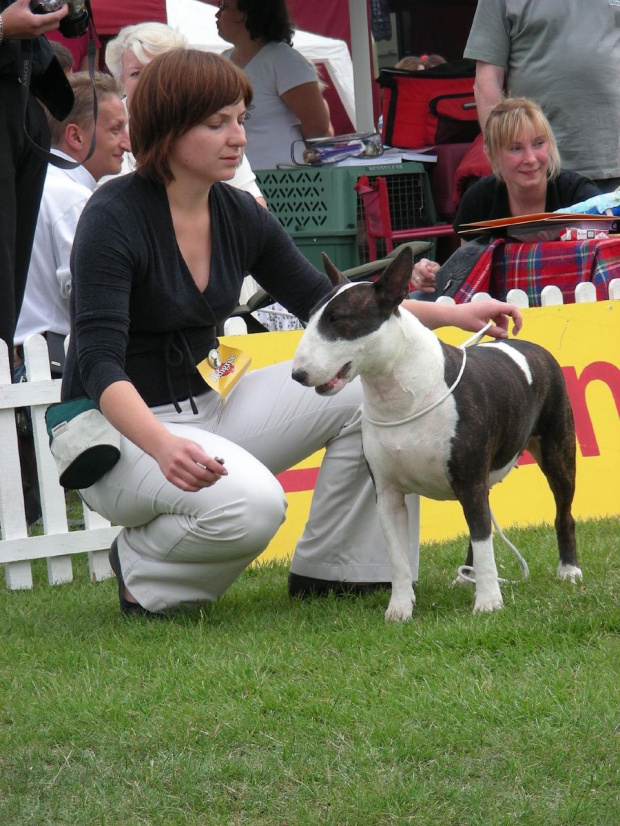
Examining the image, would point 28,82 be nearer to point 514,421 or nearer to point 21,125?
point 21,125

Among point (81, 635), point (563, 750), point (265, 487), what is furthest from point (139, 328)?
point (563, 750)

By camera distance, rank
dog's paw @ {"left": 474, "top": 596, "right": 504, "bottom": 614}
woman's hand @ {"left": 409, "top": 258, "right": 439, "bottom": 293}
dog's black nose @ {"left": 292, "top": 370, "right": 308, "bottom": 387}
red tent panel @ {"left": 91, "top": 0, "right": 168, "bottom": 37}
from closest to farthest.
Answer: dog's black nose @ {"left": 292, "top": 370, "right": 308, "bottom": 387} → dog's paw @ {"left": 474, "top": 596, "right": 504, "bottom": 614} → woman's hand @ {"left": 409, "top": 258, "right": 439, "bottom": 293} → red tent panel @ {"left": 91, "top": 0, "right": 168, "bottom": 37}

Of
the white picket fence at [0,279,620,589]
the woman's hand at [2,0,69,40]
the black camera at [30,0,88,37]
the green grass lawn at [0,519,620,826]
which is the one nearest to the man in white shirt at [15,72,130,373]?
the white picket fence at [0,279,620,589]

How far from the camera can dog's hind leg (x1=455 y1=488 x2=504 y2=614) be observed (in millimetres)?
3234

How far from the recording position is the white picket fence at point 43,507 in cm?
452

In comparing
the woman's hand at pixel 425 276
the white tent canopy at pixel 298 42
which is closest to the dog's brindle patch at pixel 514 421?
the woman's hand at pixel 425 276

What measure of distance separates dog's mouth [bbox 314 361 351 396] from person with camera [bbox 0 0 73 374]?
1.64 meters

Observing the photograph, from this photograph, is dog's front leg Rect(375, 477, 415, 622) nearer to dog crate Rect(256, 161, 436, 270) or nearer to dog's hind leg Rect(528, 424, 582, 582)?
dog's hind leg Rect(528, 424, 582, 582)

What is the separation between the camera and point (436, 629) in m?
3.17

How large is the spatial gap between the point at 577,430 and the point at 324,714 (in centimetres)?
260

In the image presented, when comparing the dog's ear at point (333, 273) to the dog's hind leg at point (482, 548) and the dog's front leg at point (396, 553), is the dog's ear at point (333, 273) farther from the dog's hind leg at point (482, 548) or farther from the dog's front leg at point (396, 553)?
the dog's hind leg at point (482, 548)

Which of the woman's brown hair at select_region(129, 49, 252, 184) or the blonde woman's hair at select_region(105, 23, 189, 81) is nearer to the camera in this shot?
the woman's brown hair at select_region(129, 49, 252, 184)

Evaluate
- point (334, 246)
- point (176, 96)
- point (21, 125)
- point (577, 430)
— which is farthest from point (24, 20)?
point (334, 246)

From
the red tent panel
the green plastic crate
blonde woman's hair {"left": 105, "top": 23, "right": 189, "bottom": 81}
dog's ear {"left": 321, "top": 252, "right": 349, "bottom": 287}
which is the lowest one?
the green plastic crate
